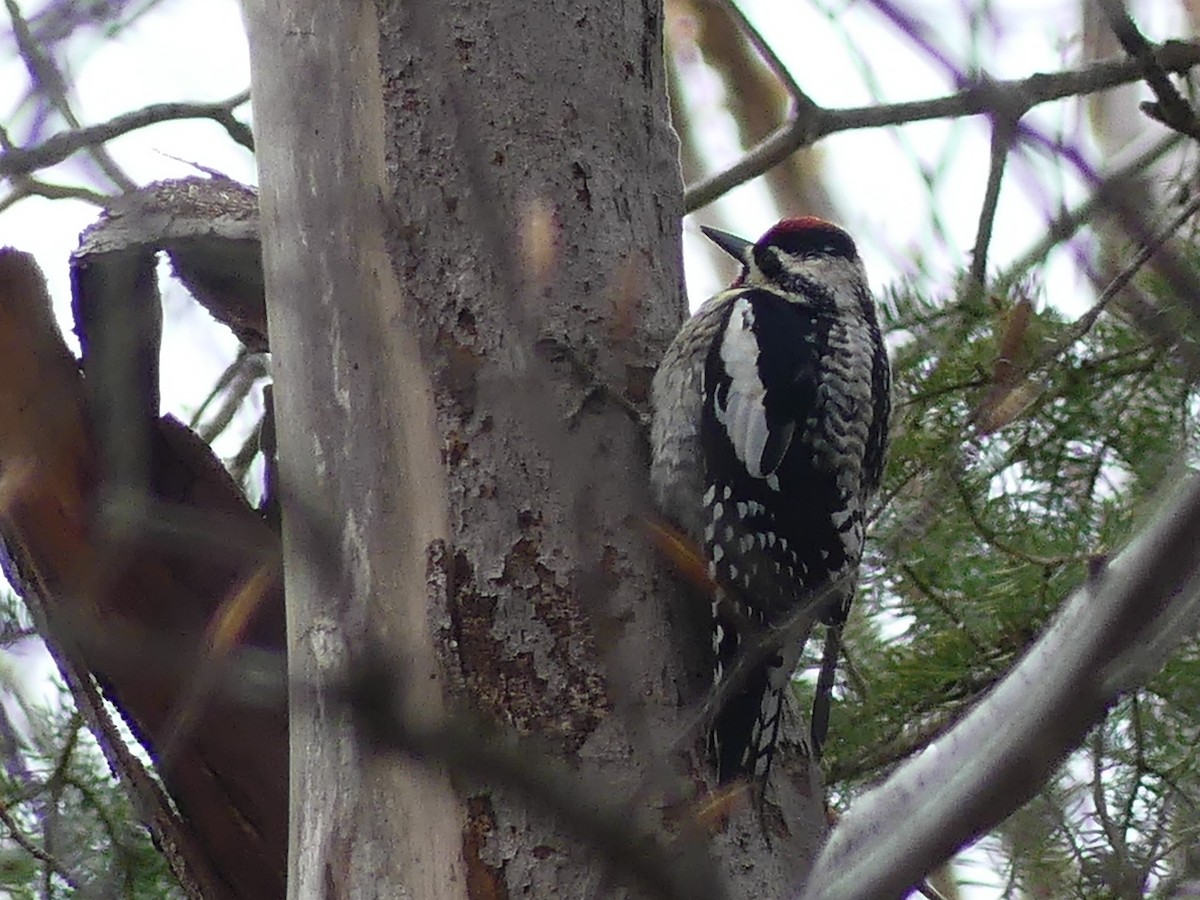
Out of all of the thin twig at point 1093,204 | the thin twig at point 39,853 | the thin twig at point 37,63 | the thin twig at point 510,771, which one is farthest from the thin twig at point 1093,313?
the thin twig at point 39,853

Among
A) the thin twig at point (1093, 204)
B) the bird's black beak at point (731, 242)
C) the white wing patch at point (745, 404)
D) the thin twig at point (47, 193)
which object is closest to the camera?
the thin twig at point (1093, 204)

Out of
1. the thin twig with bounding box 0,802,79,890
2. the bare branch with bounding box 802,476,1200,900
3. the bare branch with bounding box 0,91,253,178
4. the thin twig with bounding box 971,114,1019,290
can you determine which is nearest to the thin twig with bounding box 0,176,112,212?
the bare branch with bounding box 0,91,253,178

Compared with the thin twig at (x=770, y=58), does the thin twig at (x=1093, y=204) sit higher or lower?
lower

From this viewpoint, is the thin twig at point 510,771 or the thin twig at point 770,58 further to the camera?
the thin twig at point 770,58

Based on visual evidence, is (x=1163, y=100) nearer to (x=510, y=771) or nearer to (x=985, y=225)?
(x=985, y=225)

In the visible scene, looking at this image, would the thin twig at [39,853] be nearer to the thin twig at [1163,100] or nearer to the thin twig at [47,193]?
the thin twig at [47,193]

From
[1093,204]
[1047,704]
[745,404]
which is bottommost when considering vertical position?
[1047,704]

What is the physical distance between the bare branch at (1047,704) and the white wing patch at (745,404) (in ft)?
4.52

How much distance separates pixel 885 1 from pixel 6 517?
1467 mm

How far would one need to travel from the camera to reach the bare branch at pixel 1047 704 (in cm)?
61

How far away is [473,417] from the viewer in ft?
5.57

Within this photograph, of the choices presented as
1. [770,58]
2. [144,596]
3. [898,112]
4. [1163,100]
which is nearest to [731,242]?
[898,112]

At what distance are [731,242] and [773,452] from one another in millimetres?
773

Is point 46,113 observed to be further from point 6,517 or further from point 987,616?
point 987,616
